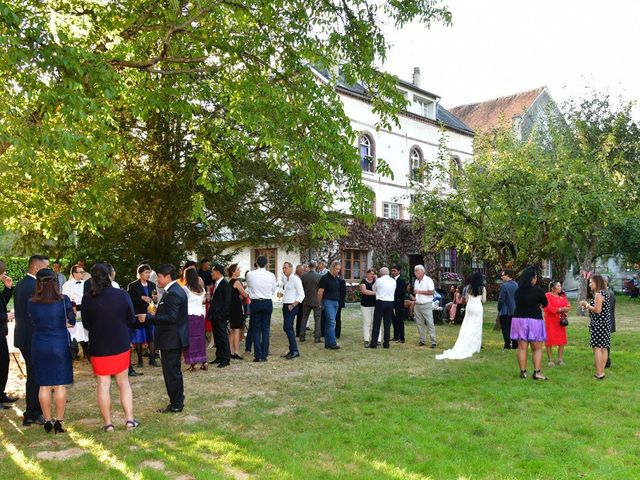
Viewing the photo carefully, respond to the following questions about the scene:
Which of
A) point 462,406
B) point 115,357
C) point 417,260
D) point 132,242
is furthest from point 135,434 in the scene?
point 417,260

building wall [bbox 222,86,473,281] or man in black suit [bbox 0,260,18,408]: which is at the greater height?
building wall [bbox 222,86,473,281]

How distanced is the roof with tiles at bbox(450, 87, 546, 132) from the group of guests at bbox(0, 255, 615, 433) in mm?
29543

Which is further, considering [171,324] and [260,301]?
[260,301]

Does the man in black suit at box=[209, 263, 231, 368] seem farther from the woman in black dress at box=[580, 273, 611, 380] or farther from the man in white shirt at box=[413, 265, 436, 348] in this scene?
the woman in black dress at box=[580, 273, 611, 380]

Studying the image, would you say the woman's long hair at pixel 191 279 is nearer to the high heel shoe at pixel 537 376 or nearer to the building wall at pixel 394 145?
the high heel shoe at pixel 537 376

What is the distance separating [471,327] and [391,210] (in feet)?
65.9

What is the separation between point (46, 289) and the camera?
5.76m

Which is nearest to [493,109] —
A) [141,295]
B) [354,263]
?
[354,263]

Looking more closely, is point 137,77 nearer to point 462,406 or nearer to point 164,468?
point 164,468

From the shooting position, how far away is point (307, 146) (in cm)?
864

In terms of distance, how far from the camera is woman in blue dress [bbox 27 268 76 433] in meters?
5.76

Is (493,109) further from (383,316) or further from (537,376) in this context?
(537,376)

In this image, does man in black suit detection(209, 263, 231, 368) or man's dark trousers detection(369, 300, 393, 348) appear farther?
man's dark trousers detection(369, 300, 393, 348)

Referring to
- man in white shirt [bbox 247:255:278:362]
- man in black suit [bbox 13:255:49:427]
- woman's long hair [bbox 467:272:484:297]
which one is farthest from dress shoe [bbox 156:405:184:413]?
woman's long hair [bbox 467:272:484:297]
